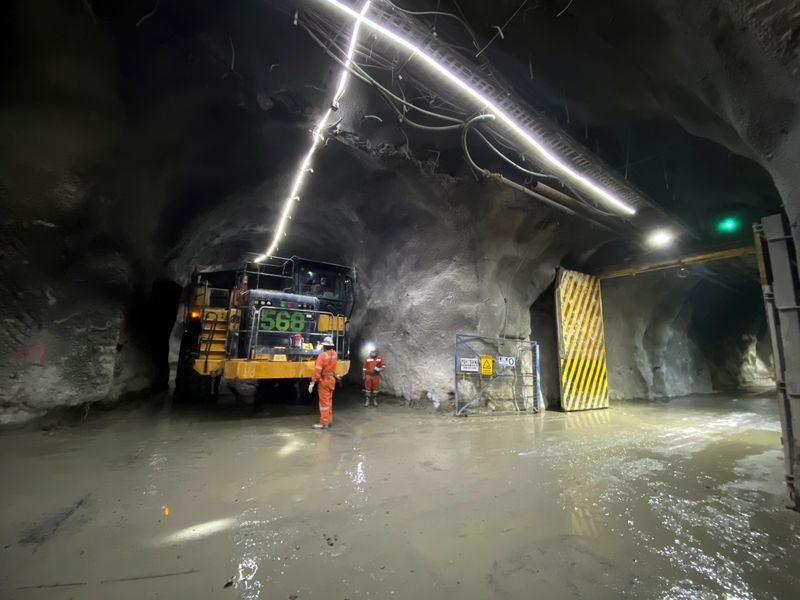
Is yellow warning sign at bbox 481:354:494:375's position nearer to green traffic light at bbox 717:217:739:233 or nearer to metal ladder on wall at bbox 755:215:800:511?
metal ladder on wall at bbox 755:215:800:511

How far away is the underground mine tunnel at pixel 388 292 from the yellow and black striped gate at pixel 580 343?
0.30ft

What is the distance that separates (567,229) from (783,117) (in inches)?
256

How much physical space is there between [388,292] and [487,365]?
3.29 metres

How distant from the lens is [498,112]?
5.61 meters

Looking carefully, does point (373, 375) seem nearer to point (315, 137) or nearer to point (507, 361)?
point (507, 361)

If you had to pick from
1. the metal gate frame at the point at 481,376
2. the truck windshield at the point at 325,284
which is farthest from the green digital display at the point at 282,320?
the metal gate frame at the point at 481,376

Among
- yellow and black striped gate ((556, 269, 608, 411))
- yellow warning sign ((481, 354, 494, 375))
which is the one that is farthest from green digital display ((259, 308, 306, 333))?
yellow and black striped gate ((556, 269, 608, 411))

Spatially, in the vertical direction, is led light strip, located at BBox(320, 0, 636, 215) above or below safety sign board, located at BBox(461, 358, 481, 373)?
above

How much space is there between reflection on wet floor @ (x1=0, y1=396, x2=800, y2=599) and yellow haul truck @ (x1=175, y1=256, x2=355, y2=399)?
211 centimetres

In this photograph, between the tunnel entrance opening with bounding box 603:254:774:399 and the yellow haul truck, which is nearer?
the yellow haul truck

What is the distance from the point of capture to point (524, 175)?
8078 mm

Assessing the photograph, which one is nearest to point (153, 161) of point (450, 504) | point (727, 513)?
point (450, 504)

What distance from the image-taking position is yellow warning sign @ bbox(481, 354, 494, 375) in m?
8.41

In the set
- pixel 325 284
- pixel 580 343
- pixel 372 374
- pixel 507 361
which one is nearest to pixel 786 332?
pixel 507 361
